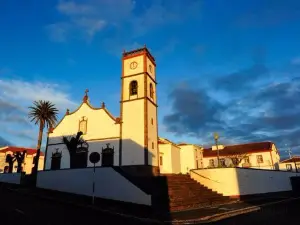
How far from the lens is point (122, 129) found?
3036 centimetres

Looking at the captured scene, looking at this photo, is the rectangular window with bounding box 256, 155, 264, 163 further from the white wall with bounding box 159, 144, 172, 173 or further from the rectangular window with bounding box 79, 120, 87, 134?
the rectangular window with bounding box 79, 120, 87, 134

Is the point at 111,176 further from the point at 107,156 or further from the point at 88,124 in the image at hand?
the point at 88,124

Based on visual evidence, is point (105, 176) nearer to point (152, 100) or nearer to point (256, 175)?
point (152, 100)

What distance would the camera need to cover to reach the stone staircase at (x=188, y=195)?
748 inches

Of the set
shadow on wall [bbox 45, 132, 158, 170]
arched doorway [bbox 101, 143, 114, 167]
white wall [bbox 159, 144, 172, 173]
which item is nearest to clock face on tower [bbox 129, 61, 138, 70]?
shadow on wall [bbox 45, 132, 158, 170]

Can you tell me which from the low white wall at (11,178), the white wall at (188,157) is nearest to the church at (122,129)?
the low white wall at (11,178)

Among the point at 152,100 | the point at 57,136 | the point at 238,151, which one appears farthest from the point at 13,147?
the point at 238,151

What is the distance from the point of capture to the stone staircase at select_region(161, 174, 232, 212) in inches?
748

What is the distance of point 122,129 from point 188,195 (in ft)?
39.3

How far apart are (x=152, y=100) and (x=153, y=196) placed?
53.8 ft

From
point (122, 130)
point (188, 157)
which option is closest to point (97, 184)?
point (122, 130)

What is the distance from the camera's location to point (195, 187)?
2452cm

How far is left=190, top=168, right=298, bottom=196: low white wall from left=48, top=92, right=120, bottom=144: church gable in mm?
10933

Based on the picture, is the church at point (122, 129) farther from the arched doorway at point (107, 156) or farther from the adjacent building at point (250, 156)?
the adjacent building at point (250, 156)
